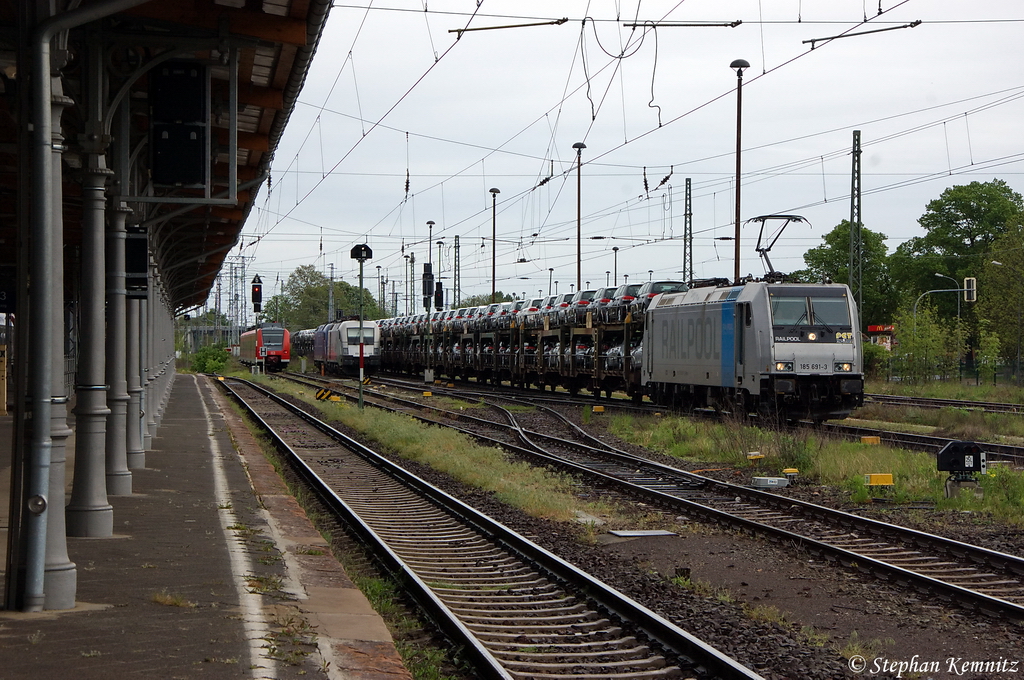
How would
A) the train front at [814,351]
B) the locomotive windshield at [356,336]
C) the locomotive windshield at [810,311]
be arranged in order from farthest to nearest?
the locomotive windshield at [356,336] → the locomotive windshield at [810,311] → the train front at [814,351]

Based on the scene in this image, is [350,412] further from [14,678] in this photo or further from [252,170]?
[14,678]

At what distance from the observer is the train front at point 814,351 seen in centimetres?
2142

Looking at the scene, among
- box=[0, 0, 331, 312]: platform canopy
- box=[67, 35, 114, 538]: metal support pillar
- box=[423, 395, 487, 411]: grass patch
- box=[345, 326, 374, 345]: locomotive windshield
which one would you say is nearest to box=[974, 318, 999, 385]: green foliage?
box=[423, 395, 487, 411]: grass patch

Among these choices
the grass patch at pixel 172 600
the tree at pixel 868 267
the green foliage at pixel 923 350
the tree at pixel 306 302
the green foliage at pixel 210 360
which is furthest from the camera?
the tree at pixel 306 302

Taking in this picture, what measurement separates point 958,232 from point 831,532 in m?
67.8

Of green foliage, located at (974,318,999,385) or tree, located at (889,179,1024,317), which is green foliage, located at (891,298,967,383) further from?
tree, located at (889,179,1024,317)

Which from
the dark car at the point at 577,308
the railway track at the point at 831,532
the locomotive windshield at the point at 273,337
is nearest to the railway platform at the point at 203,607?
the railway track at the point at 831,532

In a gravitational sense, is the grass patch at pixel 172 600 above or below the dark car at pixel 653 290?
below

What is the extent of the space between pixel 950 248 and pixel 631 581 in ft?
232

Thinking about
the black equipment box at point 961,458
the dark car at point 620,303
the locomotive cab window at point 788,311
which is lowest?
the black equipment box at point 961,458

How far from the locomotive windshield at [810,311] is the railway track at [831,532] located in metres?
4.81

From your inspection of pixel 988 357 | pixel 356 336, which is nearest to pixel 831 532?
pixel 988 357

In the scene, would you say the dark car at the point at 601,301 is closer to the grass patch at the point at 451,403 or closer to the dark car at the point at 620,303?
the dark car at the point at 620,303

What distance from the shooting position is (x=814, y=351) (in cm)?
2159
